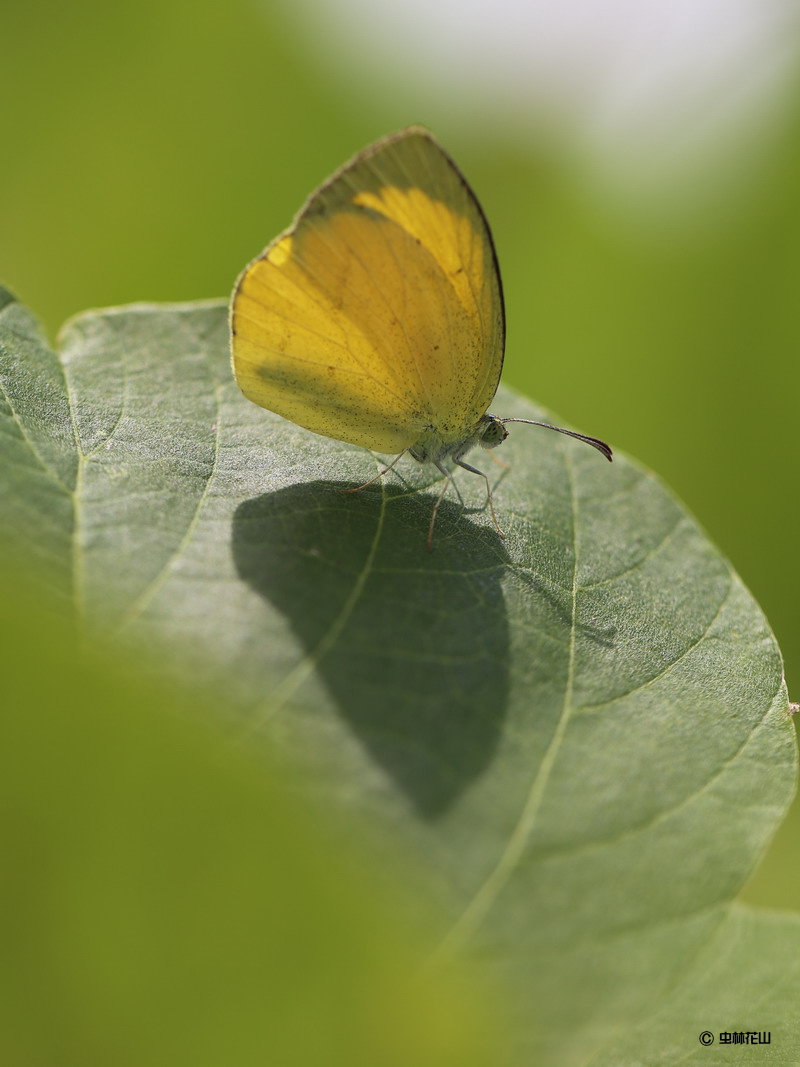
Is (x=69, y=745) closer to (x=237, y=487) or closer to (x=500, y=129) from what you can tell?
(x=237, y=487)

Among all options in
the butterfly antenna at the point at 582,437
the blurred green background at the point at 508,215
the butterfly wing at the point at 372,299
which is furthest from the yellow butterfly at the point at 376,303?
the blurred green background at the point at 508,215

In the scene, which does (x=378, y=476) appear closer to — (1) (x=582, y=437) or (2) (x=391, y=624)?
(1) (x=582, y=437)

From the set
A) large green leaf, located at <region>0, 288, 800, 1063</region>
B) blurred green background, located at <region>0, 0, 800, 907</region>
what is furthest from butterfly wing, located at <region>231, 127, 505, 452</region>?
blurred green background, located at <region>0, 0, 800, 907</region>

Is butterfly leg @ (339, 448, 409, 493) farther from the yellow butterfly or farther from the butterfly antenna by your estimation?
the butterfly antenna

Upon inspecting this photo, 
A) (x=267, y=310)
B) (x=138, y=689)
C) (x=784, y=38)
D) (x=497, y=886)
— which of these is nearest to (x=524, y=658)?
(x=497, y=886)

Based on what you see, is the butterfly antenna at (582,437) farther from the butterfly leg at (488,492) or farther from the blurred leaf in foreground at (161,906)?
the blurred leaf in foreground at (161,906)

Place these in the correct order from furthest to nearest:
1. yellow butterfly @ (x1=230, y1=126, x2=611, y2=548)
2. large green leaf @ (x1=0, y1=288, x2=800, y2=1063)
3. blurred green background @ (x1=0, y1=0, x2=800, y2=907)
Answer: blurred green background @ (x1=0, y1=0, x2=800, y2=907)
yellow butterfly @ (x1=230, y1=126, x2=611, y2=548)
large green leaf @ (x1=0, y1=288, x2=800, y2=1063)

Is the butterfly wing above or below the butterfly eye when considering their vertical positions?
above
